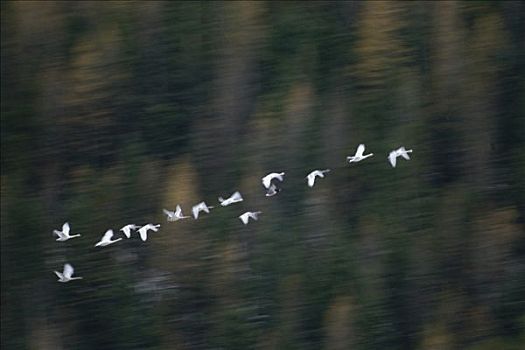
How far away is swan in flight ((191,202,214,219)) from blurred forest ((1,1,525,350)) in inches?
1.2

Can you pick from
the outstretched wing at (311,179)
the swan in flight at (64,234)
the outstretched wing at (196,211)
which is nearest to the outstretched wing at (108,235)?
the swan in flight at (64,234)

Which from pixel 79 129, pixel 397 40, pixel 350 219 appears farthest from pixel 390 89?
pixel 79 129

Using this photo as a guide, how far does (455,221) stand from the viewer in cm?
376

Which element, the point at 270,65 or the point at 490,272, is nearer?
the point at 490,272

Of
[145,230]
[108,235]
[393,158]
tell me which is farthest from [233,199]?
[393,158]

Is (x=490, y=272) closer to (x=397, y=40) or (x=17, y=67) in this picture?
(x=397, y=40)

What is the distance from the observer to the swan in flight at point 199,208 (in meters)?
3.84

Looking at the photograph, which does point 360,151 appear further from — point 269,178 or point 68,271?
point 68,271

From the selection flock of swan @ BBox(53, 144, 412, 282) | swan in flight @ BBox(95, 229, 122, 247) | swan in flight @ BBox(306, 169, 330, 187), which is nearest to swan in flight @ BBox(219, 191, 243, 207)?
flock of swan @ BBox(53, 144, 412, 282)

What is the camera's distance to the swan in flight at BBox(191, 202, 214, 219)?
384 centimetres

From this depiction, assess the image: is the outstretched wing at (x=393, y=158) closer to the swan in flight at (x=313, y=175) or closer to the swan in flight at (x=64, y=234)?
the swan in flight at (x=313, y=175)

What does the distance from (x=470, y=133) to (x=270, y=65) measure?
703 mm

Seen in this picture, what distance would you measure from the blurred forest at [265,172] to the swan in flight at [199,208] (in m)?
0.03

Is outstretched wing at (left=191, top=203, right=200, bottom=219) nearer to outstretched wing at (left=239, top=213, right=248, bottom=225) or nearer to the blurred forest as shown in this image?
the blurred forest
